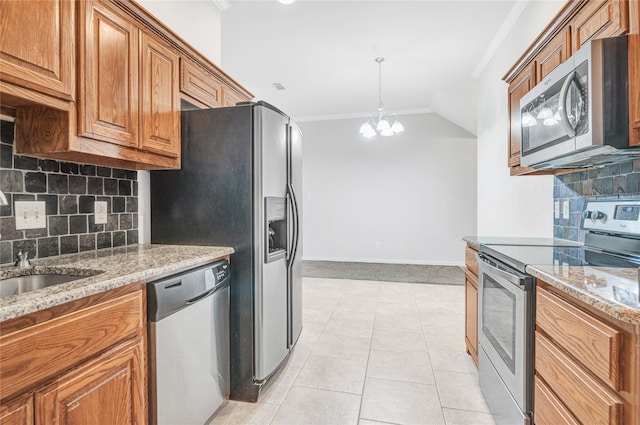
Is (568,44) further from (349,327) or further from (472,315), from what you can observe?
(349,327)

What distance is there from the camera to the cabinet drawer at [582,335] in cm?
87

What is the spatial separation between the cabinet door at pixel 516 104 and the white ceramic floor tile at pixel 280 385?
217 cm

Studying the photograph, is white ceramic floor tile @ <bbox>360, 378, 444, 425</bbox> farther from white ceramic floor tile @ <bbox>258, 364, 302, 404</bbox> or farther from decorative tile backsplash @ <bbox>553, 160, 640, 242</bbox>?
decorative tile backsplash @ <bbox>553, 160, 640, 242</bbox>

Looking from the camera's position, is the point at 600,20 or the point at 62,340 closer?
the point at 62,340

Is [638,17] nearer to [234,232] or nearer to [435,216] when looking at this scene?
[234,232]

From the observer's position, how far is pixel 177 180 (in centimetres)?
200

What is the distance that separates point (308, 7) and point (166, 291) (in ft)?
8.81

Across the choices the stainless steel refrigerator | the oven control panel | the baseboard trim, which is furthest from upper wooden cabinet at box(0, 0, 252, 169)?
the baseboard trim

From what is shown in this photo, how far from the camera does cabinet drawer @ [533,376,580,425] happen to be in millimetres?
1088

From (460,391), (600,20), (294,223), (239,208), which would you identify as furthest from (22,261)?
(600,20)

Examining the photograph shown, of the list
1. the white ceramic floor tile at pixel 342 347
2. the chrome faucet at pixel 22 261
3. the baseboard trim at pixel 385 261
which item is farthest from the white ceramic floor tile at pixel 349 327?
the baseboard trim at pixel 385 261

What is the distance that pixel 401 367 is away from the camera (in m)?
2.29

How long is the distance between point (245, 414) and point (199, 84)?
6.85 ft

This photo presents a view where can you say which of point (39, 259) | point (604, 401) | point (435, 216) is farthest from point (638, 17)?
point (435, 216)
